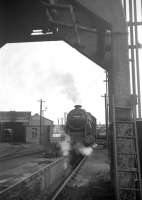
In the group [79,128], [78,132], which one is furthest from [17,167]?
[79,128]

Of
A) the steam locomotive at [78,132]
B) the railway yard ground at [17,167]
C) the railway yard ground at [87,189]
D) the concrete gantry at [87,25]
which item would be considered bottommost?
the railway yard ground at [17,167]

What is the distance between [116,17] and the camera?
256 inches

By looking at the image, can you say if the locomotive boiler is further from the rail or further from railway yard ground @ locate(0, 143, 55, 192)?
the rail

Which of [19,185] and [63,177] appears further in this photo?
[63,177]

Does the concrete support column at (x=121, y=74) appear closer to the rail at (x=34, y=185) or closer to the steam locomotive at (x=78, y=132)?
the rail at (x=34, y=185)

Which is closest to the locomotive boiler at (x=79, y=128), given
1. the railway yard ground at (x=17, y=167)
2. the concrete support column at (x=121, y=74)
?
the railway yard ground at (x=17, y=167)

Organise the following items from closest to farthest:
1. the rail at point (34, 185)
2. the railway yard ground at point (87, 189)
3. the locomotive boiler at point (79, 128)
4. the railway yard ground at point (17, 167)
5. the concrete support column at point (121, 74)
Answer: the concrete support column at point (121, 74)
the rail at point (34, 185)
the railway yard ground at point (87, 189)
the railway yard ground at point (17, 167)
the locomotive boiler at point (79, 128)

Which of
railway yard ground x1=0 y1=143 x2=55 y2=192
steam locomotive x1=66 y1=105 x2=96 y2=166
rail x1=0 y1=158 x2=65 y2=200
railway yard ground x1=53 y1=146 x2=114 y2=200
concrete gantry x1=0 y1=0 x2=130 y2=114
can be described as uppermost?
concrete gantry x1=0 y1=0 x2=130 y2=114

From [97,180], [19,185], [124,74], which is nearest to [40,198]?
[19,185]

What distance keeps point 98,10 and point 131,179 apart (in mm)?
3630

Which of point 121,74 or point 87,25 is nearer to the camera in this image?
point 121,74

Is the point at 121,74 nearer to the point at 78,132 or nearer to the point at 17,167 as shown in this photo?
the point at 17,167

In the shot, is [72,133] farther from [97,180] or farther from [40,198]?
[40,198]

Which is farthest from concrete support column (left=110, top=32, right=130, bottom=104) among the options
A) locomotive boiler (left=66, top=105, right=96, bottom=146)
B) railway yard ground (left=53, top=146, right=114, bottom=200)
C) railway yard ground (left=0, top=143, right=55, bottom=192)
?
locomotive boiler (left=66, top=105, right=96, bottom=146)
